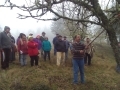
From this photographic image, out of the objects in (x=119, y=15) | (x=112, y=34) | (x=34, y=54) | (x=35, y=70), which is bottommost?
(x=35, y=70)

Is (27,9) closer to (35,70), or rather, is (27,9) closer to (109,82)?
(35,70)

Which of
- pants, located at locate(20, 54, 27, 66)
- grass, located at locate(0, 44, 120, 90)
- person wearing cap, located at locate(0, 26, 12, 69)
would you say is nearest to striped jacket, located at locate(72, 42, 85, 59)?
grass, located at locate(0, 44, 120, 90)

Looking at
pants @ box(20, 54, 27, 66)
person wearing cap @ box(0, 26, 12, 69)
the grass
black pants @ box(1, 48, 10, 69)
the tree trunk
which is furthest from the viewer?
pants @ box(20, 54, 27, 66)

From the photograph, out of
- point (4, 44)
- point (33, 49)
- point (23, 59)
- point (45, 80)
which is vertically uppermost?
point (4, 44)

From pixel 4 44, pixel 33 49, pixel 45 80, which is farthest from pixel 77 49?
pixel 4 44

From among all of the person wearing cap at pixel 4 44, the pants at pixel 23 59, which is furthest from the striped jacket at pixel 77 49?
the pants at pixel 23 59

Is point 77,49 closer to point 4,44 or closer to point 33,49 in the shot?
point 33,49

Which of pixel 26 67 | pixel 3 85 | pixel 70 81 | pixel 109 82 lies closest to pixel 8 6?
pixel 3 85

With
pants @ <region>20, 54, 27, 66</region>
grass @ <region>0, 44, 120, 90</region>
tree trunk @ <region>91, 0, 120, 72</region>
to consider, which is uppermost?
tree trunk @ <region>91, 0, 120, 72</region>

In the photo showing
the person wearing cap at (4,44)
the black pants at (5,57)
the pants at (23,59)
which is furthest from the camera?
the pants at (23,59)

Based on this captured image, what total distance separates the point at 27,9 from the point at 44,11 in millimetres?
398

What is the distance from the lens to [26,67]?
10.7 meters

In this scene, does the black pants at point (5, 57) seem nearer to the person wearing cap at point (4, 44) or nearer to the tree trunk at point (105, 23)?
the person wearing cap at point (4, 44)

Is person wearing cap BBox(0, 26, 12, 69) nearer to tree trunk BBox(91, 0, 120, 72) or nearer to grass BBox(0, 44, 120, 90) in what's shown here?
grass BBox(0, 44, 120, 90)
